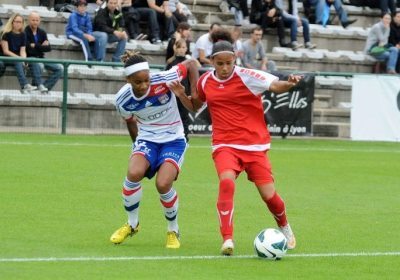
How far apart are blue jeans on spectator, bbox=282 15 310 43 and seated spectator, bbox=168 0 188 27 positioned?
115 inches

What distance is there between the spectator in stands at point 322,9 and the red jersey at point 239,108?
20.4 meters

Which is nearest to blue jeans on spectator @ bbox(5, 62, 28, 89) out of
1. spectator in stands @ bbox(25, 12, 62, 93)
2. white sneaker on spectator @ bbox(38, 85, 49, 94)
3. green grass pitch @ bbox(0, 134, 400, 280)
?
white sneaker on spectator @ bbox(38, 85, 49, 94)

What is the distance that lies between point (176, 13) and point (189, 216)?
14405 millimetres

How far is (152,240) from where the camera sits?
37.9 ft

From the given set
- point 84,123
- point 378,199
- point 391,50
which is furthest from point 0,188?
point 391,50

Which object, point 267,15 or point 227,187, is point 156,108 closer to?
point 227,187

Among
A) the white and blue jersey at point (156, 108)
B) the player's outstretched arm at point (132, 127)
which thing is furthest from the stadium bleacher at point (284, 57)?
the white and blue jersey at point (156, 108)

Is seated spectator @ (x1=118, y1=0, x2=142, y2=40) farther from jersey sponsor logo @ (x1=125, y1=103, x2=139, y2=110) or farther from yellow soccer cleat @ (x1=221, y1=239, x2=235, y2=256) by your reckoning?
yellow soccer cleat @ (x1=221, y1=239, x2=235, y2=256)

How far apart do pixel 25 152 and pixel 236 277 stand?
10.8 metres

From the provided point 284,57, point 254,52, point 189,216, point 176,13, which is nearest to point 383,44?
point 284,57

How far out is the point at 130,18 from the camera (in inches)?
1045

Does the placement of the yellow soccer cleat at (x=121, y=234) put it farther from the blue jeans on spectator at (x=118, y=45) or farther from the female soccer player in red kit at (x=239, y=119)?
the blue jeans on spectator at (x=118, y=45)

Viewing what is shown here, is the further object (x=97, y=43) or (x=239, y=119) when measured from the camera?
(x=97, y=43)

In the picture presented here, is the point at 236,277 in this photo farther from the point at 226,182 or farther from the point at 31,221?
the point at 31,221
